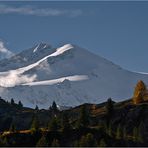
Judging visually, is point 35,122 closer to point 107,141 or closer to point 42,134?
point 42,134

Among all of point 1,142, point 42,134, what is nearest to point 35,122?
point 42,134

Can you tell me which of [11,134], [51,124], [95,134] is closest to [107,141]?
[95,134]

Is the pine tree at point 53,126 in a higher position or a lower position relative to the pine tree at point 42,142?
higher

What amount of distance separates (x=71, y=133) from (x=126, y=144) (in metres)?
18.6

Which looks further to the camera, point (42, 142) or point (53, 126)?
point (53, 126)

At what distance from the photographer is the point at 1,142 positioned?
588ft

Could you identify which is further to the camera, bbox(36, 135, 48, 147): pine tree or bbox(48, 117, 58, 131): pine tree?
bbox(48, 117, 58, 131): pine tree

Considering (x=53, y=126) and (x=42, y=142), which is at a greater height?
(x=53, y=126)

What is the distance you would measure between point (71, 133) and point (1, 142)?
89.0 feet

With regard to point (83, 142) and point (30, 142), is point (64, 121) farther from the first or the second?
point (83, 142)

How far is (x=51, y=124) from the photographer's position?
19625 cm

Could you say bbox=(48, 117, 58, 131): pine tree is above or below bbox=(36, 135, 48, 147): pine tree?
above

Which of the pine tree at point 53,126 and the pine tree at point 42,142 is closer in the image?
the pine tree at point 42,142

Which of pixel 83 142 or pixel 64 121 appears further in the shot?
pixel 64 121
